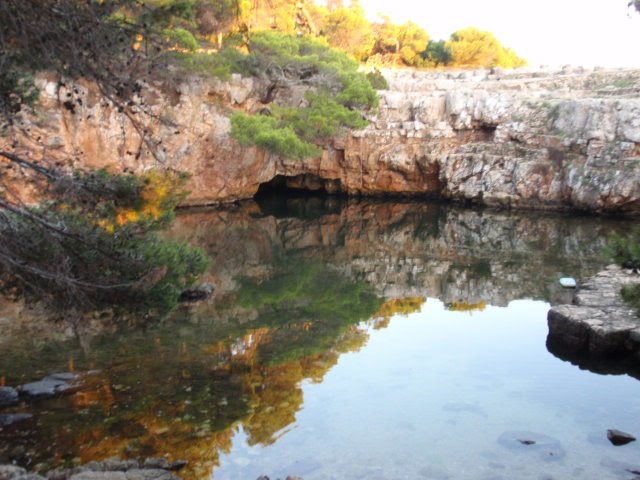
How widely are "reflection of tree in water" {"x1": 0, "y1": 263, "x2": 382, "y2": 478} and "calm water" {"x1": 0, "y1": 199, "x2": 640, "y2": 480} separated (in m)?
0.03

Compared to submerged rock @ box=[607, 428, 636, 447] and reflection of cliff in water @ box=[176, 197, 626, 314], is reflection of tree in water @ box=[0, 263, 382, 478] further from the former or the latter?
submerged rock @ box=[607, 428, 636, 447]

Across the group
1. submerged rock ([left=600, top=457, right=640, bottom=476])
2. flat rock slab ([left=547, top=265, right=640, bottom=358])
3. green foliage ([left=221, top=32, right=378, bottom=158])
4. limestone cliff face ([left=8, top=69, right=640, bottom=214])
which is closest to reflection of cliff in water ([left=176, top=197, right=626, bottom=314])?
limestone cliff face ([left=8, top=69, right=640, bottom=214])

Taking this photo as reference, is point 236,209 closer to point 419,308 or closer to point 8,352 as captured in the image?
point 419,308

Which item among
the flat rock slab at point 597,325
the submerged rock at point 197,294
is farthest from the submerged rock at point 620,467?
the submerged rock at point 197,294

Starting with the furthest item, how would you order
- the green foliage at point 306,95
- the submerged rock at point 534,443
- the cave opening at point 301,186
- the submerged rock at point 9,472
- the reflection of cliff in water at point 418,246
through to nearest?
the cave opening at point 301,186
the green foliage at point 306,95
the reflection of cliff in water at point 418,246
the submerged rock at point 534,443
the submerged rock at point 9,472

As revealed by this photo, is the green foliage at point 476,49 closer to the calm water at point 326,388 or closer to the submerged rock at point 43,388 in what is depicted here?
the calm water at point 326,388

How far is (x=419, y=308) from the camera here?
13.6 m

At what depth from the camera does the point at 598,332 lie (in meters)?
9.90

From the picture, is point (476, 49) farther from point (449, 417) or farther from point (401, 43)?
point (449, 417)

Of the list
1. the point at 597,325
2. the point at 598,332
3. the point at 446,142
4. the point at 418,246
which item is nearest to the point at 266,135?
the point at 418,246

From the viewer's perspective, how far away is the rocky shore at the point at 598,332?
9.75m

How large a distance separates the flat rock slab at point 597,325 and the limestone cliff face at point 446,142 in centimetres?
1337

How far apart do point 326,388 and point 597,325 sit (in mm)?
4335

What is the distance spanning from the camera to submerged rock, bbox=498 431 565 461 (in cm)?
720
